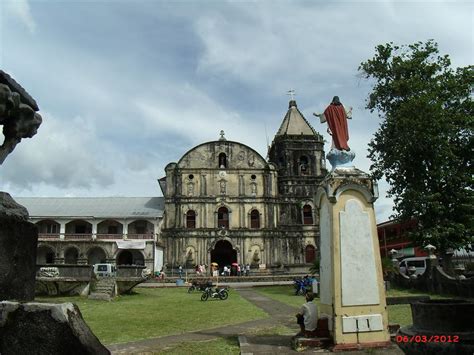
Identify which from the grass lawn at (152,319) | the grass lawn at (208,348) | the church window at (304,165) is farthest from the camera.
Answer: the church window at (304,165)

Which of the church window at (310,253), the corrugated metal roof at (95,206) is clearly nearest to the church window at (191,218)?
the corrugated metal roof at (95,206)

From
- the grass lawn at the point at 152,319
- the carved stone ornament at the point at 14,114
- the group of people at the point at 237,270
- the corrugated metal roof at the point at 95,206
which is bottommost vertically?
the grass lawn at the point at 152,319

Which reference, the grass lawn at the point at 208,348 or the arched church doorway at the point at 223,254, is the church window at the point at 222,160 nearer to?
the arched church doorway at the point at 223,254

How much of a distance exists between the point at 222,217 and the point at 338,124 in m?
28.7

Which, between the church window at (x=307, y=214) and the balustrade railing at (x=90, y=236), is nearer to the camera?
the balustrade railing at (x=90, y=236)

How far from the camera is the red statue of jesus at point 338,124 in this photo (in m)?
7.18

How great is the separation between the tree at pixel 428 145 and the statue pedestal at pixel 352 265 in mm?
13416

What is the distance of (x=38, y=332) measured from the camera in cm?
280

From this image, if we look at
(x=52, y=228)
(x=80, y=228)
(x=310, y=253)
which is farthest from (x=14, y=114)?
(x=52, y=228)

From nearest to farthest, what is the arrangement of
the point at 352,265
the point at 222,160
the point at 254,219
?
the point at 352,265 → the point at 254,219 → the point at 222,160

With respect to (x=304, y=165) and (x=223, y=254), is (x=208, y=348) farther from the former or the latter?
(x=304, y=165)

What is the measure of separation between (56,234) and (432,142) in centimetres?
2759

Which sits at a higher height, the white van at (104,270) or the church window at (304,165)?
the church window at (304,165)

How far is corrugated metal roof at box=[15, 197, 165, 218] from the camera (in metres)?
35.0
